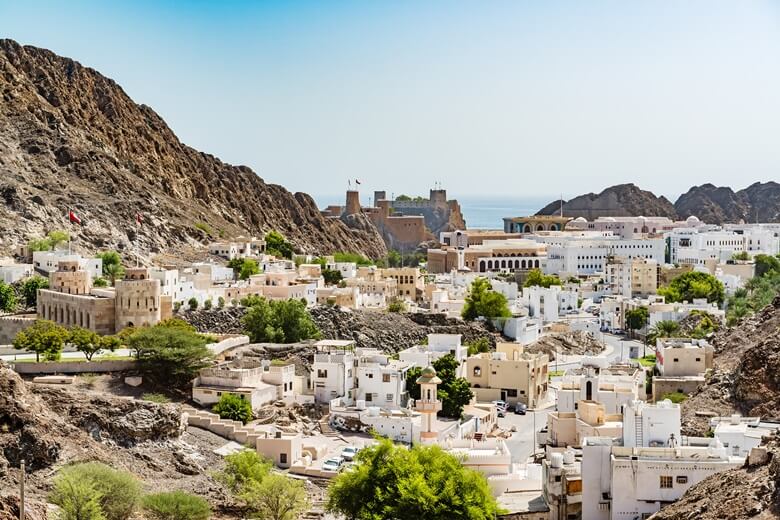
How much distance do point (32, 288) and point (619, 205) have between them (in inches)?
4209

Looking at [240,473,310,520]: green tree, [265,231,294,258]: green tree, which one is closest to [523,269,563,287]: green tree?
[265,231,294,258]: green tree

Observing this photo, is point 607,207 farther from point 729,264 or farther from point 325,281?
point 325,281

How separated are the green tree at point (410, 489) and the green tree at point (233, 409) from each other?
9.58 metres

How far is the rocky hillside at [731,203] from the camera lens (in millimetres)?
162250

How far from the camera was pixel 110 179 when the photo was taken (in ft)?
278

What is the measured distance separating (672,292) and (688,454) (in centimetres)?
4863

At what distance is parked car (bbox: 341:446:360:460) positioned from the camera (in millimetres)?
37875

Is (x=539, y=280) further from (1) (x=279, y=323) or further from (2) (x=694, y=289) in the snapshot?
(1) (x=279, y=323)

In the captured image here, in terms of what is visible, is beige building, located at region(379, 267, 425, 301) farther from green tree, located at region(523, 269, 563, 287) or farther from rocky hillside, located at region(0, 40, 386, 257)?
rocky hillside, located at region(0, 40, 386, 257)

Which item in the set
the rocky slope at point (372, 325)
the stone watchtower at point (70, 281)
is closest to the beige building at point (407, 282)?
the rocky slope at point (372, 325)

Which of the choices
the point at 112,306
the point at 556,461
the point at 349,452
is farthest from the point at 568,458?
the point at 112,306

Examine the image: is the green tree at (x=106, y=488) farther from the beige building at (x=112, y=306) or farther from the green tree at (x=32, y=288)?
the green tree at (x=32, y=288)

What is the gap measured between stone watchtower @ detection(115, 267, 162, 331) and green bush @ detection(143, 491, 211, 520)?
903 inches

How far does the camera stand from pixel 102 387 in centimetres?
4188
